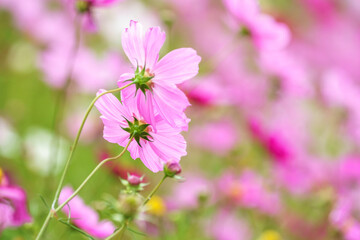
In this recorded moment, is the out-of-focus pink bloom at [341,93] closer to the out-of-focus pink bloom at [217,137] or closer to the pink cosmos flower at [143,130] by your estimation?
the out-of-focus pink bloom at [217,137]

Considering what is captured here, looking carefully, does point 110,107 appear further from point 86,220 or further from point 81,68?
point 81,68

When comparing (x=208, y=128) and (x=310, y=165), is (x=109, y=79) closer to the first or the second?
(x=208, y=128)

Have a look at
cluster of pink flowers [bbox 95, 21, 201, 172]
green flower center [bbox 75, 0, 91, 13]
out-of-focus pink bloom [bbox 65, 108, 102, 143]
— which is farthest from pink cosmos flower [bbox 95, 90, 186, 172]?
out-of-focus pink bloom [bbox 65, 108, 102, 143]

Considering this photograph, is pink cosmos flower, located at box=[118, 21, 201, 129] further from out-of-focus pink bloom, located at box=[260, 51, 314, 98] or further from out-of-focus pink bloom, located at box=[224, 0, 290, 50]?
out-of-focus pink bloom, located at box=[260, 51, 314, 98]

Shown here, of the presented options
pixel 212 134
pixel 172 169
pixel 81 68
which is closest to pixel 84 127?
pixel 81 68

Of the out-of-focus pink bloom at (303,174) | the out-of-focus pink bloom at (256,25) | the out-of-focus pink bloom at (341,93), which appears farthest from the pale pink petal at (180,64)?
the out-of-focus pink bloom at (341,93)

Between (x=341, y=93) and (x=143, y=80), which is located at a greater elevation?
(x=341, y=93)
